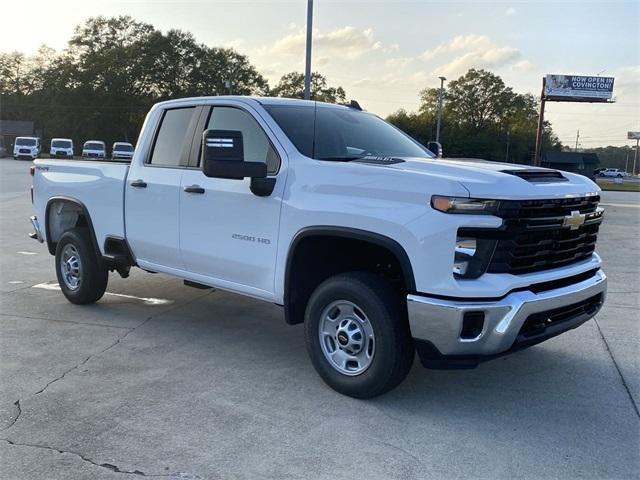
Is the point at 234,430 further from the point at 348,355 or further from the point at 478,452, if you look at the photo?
the point at 478,452

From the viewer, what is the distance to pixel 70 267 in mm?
6430

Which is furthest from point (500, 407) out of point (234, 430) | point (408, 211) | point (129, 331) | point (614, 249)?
point (614, 249)

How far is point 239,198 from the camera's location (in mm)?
4578

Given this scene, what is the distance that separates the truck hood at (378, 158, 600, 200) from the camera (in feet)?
11.5

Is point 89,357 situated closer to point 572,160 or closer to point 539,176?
point 539,176

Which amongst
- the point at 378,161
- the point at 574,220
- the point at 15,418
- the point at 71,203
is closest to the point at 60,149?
the point at 71,203

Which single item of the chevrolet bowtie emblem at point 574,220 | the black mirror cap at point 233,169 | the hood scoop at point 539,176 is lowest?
the chevrolet bowtie emblem at point 574,220

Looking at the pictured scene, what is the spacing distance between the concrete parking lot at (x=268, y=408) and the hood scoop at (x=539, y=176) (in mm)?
1523

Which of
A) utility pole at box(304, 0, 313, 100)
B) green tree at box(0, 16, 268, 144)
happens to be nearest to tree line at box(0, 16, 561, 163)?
green tree at box(0, 16, 268, 144)

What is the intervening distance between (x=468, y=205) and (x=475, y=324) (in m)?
0.70

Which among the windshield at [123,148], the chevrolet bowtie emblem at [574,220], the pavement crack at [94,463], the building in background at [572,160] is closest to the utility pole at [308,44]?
the chevrolet bowtie emblem at [574,220]

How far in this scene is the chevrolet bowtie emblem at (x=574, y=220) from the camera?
387 cm

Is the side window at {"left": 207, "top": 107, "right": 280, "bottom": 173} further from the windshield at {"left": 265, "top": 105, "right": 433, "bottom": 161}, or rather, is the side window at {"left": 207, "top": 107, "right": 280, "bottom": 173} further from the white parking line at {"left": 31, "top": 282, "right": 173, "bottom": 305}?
the white parking line at {"left": 31, "top": 282, "right": 173, "bottom": 305}

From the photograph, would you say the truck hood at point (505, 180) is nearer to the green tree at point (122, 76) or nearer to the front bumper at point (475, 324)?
the front bumper at point (475, 324)
